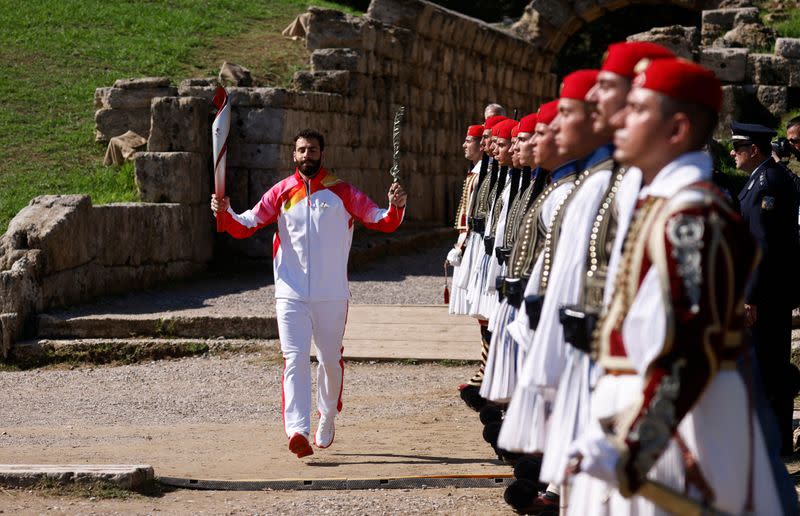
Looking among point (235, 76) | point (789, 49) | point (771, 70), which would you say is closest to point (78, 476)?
point (235, 76)

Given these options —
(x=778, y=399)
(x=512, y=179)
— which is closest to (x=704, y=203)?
(x=778, y=399)

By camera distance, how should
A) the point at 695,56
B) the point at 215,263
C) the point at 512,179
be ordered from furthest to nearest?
the point at 695,56, the point at 215,263, the point at 512,179

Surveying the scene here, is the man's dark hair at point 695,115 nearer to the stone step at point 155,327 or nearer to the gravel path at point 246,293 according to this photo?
the stone step at point 155,327

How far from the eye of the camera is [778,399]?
7.19 metres

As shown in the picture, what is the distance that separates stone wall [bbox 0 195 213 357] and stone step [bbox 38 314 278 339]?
0.97 ft

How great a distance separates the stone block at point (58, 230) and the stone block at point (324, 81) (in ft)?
14.9

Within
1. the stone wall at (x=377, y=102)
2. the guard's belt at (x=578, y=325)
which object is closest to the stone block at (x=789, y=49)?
the stone wall at (x=377, y=102)

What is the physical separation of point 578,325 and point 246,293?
979cm

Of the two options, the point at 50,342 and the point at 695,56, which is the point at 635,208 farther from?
the point at 695,56

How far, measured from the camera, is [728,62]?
16750mm

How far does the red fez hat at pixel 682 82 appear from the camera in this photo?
322cm

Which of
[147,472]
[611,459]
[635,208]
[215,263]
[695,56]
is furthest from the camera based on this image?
[695,56]

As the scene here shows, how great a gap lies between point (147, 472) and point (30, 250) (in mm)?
5746

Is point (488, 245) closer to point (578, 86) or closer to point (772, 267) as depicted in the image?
point (772, 267)
